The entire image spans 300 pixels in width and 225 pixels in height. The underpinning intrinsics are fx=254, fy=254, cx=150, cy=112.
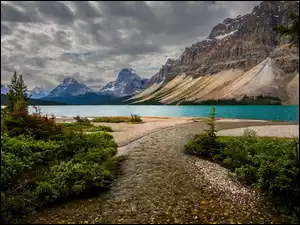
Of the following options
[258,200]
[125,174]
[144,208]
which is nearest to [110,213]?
[144,208]

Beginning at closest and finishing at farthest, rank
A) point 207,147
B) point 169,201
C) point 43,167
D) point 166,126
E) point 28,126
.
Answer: point 169,201 → point 43,167 → point 28,126 → point 207,147 → point 166,126

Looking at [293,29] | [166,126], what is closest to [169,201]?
[293,29]

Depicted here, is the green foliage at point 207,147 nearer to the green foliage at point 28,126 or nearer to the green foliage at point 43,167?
the green foliage at point 43,167

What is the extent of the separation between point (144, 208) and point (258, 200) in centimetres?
580

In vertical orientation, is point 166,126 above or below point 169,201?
above

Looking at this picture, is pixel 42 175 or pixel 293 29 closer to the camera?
pixel 293 29

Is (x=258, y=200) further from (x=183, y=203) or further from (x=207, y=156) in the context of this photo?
(x=207, y=156)

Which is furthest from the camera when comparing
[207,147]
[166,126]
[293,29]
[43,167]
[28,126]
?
[166,126]

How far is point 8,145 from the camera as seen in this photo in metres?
15.5

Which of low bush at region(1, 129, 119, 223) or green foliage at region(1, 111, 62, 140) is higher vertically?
green foliage at region(1, 111, 62, 140)

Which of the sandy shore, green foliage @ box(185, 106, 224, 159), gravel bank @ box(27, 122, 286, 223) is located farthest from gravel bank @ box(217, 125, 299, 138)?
gravel bank @ box(27, 122, 286, 223)

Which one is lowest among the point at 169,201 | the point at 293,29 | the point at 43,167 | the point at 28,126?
the point at 169,201

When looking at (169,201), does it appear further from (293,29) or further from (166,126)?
(166,126)

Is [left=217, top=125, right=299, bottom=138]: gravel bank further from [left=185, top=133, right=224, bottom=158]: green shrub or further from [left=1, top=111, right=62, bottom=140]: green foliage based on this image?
[left=1, top=111, right=62, bottom=140]: green foliage
